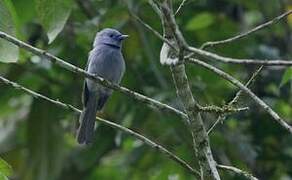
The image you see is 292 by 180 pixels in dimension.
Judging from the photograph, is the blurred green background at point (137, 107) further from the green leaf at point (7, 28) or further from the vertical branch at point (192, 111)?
the vertical branch at point (192, 111)

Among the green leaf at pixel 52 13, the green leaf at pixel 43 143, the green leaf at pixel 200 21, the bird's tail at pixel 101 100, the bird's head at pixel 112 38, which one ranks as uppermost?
the green leaf at pixel 200 21

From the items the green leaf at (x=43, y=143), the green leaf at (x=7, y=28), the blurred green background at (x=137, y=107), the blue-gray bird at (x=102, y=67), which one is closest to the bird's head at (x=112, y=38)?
the blue-gray bird at (x=102, y=67)

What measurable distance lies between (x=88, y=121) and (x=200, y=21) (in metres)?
1.74

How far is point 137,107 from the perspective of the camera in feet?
18.0

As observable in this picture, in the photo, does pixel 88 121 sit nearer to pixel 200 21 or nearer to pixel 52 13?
pixel 52 13

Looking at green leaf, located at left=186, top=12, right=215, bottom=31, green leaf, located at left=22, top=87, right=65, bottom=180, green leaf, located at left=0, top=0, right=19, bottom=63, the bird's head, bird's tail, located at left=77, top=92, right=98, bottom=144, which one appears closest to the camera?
green leaf, located at left=0, top=0, right=19, bottom=63

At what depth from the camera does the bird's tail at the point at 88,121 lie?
431 cm

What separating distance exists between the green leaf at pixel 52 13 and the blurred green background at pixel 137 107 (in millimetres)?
1634

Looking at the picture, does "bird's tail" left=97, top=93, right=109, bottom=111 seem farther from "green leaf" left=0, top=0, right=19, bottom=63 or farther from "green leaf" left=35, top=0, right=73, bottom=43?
Answer: "green leaf" left=0, top=0, right=19, bottom=63

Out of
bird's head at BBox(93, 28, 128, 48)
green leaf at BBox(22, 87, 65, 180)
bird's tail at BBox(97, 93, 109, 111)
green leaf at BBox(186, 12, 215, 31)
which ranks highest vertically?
green leaf at BBox(186, 12, 215, 31)

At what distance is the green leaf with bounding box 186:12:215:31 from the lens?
5.77m

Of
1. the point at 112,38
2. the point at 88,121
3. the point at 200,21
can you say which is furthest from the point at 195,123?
the point at 200,21

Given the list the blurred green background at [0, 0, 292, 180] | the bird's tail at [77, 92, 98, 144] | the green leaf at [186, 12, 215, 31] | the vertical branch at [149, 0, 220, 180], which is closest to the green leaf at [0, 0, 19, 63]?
the vertical branch at [149, 0, 220, 180]

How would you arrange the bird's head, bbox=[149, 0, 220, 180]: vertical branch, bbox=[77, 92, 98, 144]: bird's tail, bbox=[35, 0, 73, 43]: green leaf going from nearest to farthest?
bbox=[149, 0, 220, 180]: vertical branch
bbox=[35, 0, 73, 43]: green leaf
bbox=[77, 92, 98, 144]: bird's tail
the bird's head
